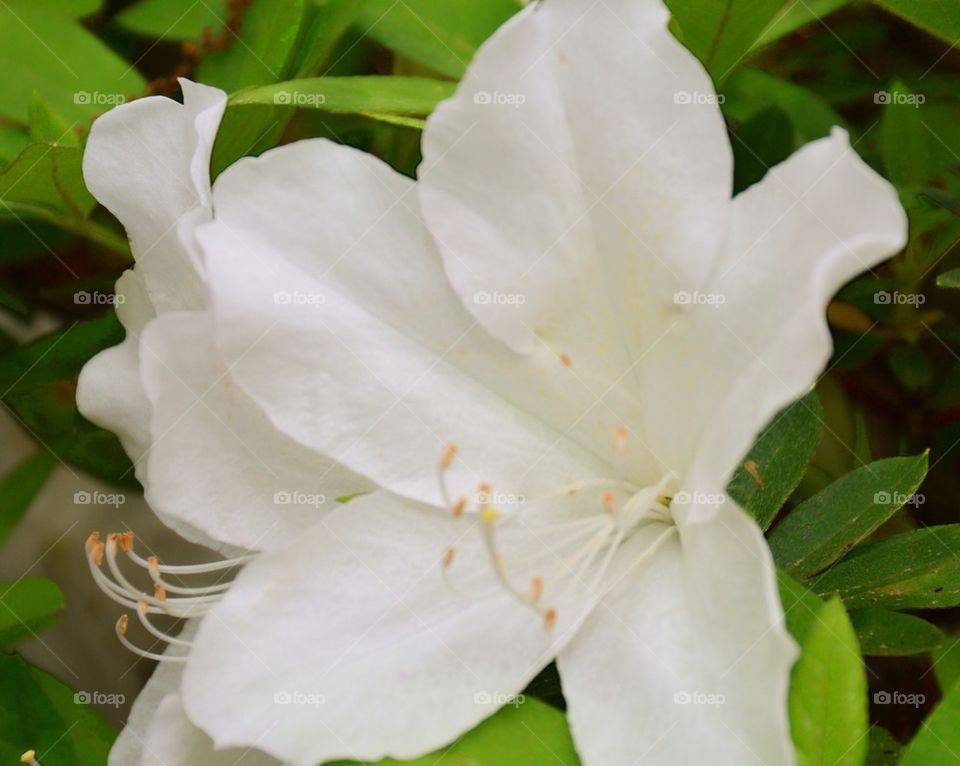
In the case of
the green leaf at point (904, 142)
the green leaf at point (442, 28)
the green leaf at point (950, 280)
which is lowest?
the green leaf at point (904, 142)

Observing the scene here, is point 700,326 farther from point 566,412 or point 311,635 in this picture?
point 311,635

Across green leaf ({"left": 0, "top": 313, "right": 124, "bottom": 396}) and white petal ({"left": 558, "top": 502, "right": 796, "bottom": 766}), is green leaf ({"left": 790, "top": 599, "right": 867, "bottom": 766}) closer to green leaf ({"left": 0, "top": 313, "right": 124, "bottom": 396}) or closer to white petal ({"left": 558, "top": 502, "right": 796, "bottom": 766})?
white petal ({"left": 558, "top": 502, "right": 796, "bottom": 766})

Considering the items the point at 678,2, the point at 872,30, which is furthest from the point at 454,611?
the point at 872,30

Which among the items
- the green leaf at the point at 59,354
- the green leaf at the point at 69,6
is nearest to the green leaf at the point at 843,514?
the green leaf at the point at 59,354

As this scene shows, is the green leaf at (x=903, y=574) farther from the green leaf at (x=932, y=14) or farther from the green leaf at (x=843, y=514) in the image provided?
the green leaf at (x=932, y=14)

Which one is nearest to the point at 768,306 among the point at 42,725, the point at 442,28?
the point at 442,28

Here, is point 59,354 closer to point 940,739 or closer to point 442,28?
point 442,28
